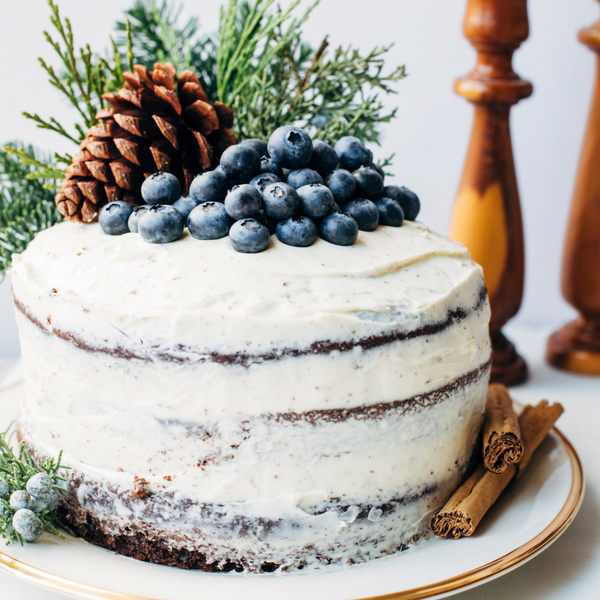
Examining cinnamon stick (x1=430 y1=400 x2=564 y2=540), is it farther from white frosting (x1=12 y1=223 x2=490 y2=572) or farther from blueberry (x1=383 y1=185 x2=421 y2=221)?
blueberry (x1=383 y1=185 x2=421 y2=221)

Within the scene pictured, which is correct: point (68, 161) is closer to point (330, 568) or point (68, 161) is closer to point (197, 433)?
Result: point (197, 433)

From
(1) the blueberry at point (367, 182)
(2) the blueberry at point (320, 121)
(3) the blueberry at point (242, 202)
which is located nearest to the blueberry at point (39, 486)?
(3) the blueberry at point (242, 202)

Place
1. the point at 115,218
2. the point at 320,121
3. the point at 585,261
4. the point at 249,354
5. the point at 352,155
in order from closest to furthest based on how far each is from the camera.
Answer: the point at 249,354
the point at 115,218
the point at 352,155
the point at 320,121
the point at 585,261

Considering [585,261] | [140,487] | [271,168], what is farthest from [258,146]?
[585,261]

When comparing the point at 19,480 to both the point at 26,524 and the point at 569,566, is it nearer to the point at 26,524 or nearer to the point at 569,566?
Result: the point at 26,524

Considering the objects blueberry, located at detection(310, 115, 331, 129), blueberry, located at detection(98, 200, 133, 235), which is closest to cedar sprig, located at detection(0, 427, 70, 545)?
blueberry, located at detection(98, 200, 133, 235)

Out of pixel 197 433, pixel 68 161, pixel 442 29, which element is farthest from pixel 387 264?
pixel 442 29
